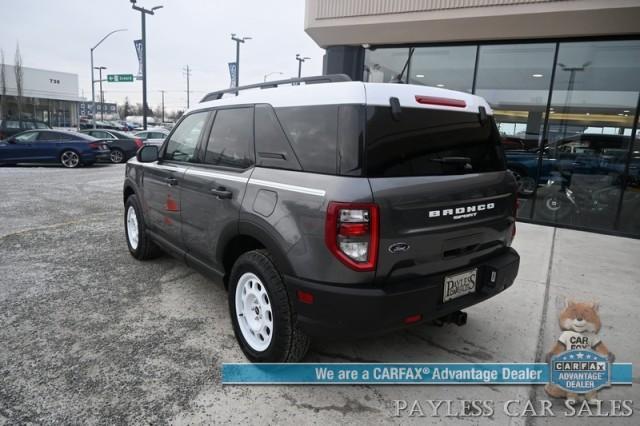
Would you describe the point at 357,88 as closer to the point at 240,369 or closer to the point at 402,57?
the point at 240,369

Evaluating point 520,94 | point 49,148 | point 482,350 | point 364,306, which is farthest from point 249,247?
point 49,148

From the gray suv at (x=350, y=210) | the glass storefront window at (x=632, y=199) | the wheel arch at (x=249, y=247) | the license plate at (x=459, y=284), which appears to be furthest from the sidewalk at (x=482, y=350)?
the glass storefront window at (x=632, y=199)

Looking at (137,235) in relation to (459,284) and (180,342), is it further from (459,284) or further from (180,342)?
(459,284)

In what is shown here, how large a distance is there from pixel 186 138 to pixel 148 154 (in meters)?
0.73

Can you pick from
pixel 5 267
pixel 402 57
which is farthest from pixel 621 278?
pixel 5 267

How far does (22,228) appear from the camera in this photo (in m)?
6.22

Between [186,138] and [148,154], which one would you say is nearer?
[186,138]

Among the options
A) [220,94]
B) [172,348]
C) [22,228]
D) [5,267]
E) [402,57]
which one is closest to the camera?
[172,348]

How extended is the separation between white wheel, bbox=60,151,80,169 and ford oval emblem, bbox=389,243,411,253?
50.0ft

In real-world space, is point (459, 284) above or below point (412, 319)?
above

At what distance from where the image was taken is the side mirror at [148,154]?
4309mm

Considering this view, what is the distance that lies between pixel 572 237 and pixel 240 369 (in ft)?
21.1

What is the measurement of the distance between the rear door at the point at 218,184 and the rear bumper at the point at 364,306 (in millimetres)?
→ 826

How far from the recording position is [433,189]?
2439 mm
